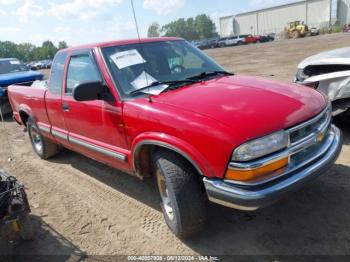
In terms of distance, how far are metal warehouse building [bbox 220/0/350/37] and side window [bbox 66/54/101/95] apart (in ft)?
278

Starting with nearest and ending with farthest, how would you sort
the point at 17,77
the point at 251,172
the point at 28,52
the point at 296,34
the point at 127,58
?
1. the point at 251,172
2. the point at 127,58
3. the point at 17,77
4. the point at 296,34
5. the point at 28,52

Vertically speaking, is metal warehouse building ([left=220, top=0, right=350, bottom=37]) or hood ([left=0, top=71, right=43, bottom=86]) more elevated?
hood ([left=0, top=71, right=43, bottom=86])

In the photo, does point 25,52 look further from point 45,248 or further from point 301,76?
point 45,248

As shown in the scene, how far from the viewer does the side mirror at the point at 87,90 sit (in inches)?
138

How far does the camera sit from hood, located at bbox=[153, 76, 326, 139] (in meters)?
2.70

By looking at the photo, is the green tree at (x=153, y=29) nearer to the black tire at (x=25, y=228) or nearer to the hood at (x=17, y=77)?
the black tire at (x=25, y=228)

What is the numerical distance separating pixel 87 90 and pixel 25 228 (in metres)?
1.51

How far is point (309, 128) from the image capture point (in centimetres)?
300

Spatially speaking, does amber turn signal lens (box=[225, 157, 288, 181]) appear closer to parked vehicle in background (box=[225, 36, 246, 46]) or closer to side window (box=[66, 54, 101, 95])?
side window (box=[66, 54, 101, 95])

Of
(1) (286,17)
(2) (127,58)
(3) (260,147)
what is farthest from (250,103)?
(1) (286,17)

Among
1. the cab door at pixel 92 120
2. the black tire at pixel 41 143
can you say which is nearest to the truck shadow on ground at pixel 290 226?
the cab door at pixel 92 120

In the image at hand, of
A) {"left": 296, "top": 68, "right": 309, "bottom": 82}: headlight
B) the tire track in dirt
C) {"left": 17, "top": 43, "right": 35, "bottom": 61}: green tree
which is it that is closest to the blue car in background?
the tire track in dirt

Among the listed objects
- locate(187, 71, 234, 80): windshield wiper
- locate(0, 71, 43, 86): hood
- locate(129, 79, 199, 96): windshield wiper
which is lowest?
locate(0, 71, 43, 86): hood

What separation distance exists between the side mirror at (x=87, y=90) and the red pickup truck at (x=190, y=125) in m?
0.01
